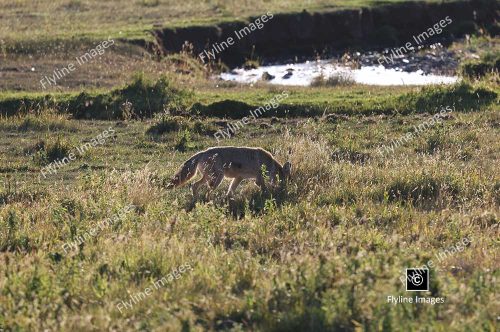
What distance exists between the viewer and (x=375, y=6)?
3844 centimetres

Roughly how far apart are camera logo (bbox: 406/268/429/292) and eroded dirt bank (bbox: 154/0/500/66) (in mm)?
23804

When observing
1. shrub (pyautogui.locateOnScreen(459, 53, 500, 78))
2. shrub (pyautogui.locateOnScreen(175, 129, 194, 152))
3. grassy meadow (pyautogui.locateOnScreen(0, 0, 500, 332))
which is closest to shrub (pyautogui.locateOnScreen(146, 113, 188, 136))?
grassy meadow (pyautogui.locateOnScreen(0, 0, 500, 332))

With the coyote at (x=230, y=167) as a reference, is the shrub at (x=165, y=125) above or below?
below

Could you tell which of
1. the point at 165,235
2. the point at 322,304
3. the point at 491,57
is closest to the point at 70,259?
the point at 165,235

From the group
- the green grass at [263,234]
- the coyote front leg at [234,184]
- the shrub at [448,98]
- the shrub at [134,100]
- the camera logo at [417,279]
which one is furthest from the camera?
the shrub at [448,98]

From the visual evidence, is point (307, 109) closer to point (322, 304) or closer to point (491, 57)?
point (491, 57)

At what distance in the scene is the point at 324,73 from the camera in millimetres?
30891

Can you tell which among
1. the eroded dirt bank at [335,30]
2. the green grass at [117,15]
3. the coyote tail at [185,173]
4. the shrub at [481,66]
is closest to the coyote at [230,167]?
the coyote tail at [185,173]

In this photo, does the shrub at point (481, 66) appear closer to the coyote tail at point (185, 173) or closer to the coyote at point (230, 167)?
the coyote at point (230, 167)

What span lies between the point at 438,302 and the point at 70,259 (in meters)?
3.78

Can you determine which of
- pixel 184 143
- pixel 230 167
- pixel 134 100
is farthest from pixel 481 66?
pixel 230 167

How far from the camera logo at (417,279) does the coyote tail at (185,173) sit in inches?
239

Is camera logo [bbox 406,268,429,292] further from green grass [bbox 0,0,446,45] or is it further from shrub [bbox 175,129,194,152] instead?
green grass [bbox 0,0,446,45]

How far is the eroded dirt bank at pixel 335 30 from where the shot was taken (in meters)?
33.3
